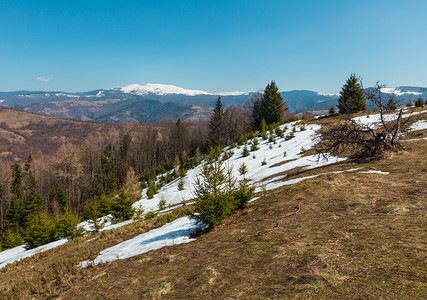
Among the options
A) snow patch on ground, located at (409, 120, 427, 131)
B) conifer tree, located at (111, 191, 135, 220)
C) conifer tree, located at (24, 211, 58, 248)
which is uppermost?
snow patch on ground, located at (409, 120, 427, 131)

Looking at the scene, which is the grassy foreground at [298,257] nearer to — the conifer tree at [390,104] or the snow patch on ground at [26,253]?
the conifer tree at [390,104]

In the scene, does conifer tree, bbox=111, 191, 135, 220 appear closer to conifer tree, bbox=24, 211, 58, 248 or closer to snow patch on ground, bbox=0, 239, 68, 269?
snow patch on ground, bbox=0, 239, 68, 269

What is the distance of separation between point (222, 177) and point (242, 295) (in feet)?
18.6

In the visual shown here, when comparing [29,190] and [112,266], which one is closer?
[112,266]

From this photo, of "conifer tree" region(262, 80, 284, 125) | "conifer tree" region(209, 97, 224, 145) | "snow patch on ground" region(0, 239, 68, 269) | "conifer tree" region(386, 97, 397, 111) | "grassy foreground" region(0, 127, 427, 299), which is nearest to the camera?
"grassy foreground" region(0, 127, 427, 299)

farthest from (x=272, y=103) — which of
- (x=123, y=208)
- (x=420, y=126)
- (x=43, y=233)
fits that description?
(x=43, y=233)

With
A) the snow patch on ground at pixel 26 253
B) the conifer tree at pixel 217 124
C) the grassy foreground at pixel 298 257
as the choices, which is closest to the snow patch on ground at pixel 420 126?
the grassy foreground at pixel 298 257

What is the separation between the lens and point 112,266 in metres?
8.01

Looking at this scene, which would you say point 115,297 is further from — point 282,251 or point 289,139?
point 289,139

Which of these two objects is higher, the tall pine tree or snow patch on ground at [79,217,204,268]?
the tall pine tree

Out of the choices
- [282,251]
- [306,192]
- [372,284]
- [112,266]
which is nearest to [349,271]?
[372,284]

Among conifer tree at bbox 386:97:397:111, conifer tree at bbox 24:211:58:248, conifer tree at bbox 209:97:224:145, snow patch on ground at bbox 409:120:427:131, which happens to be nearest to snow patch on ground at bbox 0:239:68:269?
conifer tree at bbox 24:211:58:248

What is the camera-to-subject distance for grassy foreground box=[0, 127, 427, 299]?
379 cm

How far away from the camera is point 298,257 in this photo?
4879 mm
